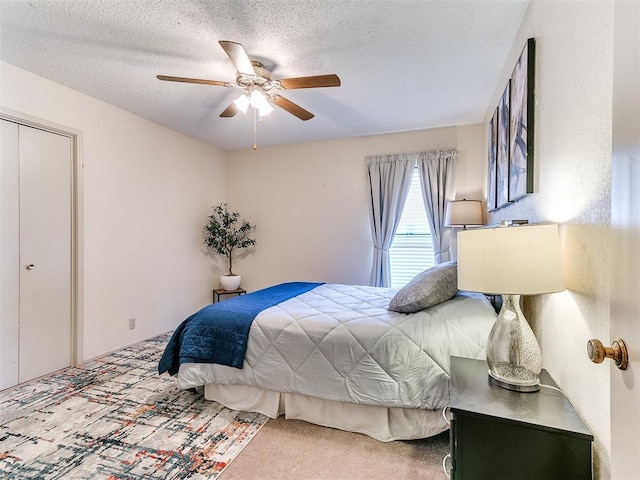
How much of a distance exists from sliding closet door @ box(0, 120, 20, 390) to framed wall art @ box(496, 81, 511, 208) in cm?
368

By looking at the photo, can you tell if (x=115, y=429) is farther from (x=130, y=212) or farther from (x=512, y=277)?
(x=512, y=277)

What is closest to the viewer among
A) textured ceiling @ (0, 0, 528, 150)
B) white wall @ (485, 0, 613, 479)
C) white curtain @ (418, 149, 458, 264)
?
white wall @ (485, 0, 613, 479)

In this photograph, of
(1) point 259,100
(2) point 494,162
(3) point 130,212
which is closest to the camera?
(1) point 259,100

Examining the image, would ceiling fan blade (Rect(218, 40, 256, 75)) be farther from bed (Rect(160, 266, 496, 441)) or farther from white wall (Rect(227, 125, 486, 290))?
white wall (Rect(227, 125, 486, 290))

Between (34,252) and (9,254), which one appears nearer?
(9,254)

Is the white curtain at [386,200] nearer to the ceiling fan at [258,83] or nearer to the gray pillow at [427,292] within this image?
the ceiling fan at [258,83]

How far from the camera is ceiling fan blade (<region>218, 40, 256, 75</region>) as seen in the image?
1.76 m

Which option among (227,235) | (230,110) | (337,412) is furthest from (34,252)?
(337,412)

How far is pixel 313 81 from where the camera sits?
2.15 m

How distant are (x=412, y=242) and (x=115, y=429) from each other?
11.1ft

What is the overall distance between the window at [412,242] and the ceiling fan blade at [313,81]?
83.7 inches

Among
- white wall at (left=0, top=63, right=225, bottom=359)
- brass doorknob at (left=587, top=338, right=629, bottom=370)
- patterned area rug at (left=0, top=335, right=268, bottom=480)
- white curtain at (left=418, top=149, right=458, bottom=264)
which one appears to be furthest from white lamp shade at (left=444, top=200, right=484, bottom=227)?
white wall at (left=0, top=63, right=225, bottom=359)

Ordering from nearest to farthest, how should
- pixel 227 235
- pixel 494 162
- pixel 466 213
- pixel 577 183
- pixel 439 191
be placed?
pixel 577 183 → pixel 494 162 → pixel 466 213 → pixel 439 191 → pixel 227 235

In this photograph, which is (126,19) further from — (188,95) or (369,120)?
(369,120)
